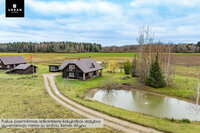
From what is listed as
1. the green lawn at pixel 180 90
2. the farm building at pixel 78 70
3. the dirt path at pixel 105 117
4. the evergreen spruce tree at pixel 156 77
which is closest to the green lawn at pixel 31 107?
the dirt path at pixel 105 117

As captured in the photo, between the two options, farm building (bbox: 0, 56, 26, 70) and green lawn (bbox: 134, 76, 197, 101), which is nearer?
green lawn (bbox: 134, 76, 197, 101)

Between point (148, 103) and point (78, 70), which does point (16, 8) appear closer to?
point (148, 103)

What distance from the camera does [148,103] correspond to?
2231cm

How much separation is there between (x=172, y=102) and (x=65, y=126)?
17.7m

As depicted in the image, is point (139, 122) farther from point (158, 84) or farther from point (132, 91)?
point (158, 84)

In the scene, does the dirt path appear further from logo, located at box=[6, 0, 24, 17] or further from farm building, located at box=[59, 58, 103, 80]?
farm building, located at box=[59, 58, 103, 80]

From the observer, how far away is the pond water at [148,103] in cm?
1842

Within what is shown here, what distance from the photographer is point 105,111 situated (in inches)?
654

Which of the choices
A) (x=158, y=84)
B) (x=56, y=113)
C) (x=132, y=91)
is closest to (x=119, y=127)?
(x=56, y=113)

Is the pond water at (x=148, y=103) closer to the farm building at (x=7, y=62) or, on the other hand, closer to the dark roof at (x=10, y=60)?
the farm building at (x=7, y=62)

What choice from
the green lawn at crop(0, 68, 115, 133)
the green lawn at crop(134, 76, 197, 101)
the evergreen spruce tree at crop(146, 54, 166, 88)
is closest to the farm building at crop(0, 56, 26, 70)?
the green lawn at crop(0, 68, 115, 133)

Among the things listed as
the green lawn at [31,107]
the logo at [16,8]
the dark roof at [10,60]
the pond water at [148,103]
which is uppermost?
the logo at [16,8]

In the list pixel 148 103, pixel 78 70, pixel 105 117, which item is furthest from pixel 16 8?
pixel 78 70

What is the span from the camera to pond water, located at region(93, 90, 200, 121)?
1842cm
